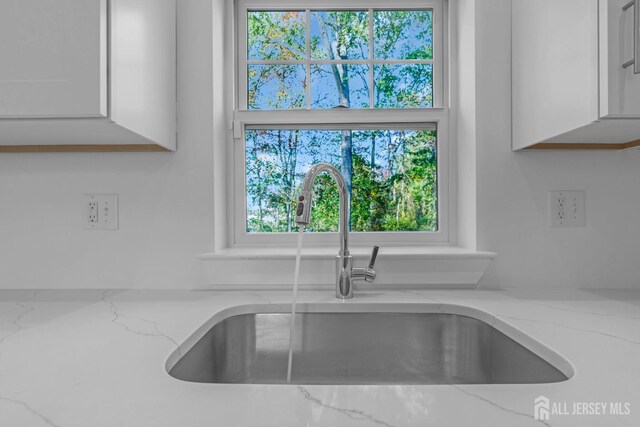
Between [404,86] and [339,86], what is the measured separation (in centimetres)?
24

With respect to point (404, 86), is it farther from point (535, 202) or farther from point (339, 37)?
point (535, 202)

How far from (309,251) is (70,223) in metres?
0.77

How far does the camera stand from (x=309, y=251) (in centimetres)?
130

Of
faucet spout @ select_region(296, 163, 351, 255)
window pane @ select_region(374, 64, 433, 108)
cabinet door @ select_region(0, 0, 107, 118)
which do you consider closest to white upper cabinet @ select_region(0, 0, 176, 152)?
cabinet door @ select_region(0, 0, 107, 118)

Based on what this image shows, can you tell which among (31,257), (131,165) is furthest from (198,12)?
(31,257)

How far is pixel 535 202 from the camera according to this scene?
1.23 m

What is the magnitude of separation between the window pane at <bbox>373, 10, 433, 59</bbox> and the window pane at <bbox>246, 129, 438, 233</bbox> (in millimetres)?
302

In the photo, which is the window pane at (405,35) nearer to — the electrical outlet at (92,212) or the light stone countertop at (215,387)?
the light stone countertop at (215,387)

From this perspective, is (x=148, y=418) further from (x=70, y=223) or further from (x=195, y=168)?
(x=70, y=223)

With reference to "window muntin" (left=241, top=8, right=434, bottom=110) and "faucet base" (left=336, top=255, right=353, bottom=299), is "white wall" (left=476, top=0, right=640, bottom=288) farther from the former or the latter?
"faucet base" (left=336, top=255, right=353, bottom=299)

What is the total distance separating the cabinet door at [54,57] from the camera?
2.72 feet

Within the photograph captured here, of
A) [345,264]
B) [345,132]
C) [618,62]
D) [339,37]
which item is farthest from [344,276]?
[339,37]

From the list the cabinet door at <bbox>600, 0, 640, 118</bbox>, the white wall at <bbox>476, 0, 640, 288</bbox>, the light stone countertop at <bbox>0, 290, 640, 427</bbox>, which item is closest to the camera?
the light stone countertop at <bbox>0, 290, 640, 427</bbox>

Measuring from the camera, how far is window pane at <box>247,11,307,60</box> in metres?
1.46
